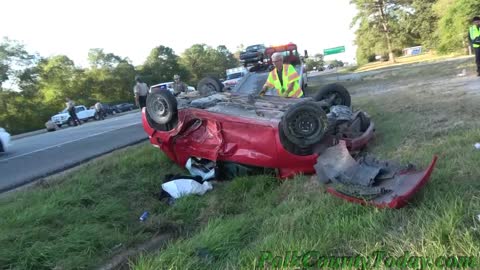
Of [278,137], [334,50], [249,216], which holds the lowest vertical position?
[249,216]

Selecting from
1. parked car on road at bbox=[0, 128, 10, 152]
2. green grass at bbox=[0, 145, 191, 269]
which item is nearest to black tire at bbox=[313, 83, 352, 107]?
green grass at bbox=[0, 145, 191, 269]

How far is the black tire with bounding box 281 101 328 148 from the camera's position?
4.60 m

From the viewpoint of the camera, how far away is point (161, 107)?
557 centimetres

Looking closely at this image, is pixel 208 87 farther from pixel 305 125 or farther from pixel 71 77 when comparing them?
pixel 71 77

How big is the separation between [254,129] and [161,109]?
54.1 inches

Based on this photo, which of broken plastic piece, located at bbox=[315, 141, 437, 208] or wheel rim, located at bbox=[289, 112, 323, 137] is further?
wheel rim, located at bbox=[289, 112, 323, 137]

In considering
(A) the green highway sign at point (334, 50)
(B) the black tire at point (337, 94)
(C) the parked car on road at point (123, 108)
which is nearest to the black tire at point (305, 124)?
(B) the black tire at point (337, 94)

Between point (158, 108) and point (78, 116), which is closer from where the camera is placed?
point (158, 108)

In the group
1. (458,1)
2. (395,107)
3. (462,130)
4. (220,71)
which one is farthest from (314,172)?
(220,71)

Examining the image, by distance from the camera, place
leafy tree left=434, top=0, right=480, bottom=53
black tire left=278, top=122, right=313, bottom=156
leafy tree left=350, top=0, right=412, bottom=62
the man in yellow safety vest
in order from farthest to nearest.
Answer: leafy tree left=350, top=0, right=412, bottom=62 → leafy tree left=434, top=0, right=480, bottom=53 → the man in yellow safety vest → black tire left=278, top=122, right=313, bottom=156

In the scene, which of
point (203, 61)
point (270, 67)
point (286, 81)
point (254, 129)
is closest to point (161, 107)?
point (254, 129)

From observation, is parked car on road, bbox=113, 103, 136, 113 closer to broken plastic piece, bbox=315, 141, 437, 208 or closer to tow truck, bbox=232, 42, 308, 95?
tow truck, bbox=232, 42, 308, 95

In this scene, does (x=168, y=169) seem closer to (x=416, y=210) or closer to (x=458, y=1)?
(x=416, y=210)

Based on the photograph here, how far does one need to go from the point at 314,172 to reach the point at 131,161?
10.4 feet
